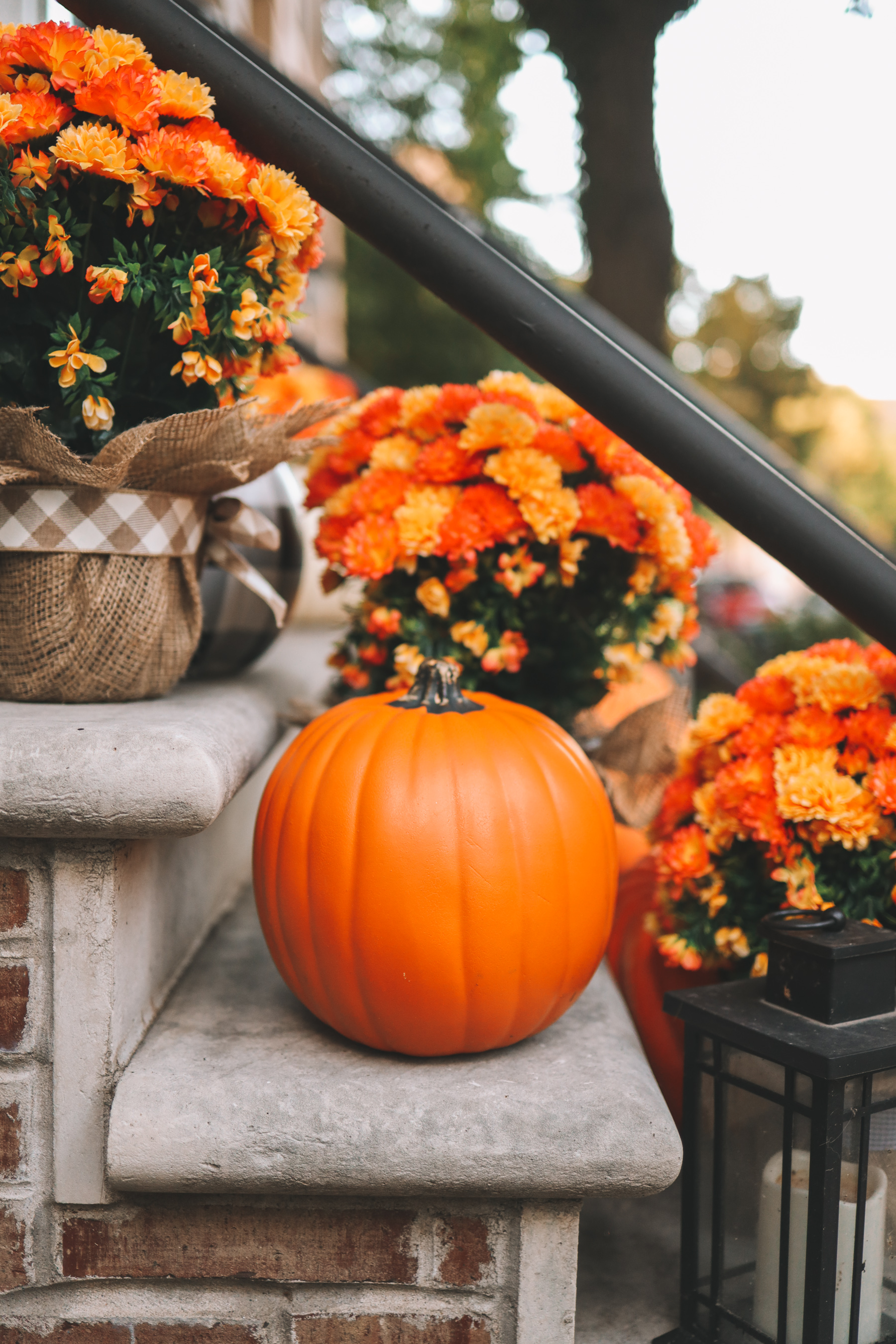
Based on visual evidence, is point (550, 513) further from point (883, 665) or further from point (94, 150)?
point (94, 150)

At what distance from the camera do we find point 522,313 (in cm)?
104

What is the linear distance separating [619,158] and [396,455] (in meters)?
3.28

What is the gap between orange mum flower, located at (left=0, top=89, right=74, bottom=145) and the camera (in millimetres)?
1007

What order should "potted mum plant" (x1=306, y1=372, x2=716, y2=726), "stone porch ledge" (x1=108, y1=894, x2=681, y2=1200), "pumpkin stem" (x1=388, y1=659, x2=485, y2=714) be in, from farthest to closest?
"potted mum plant" (x1=306, y1=372, x2=716, y2=726) < "pumpkin stem" (x1=388, y1=659, x2=485, y2=714) < "stone porch ledge" (x1=108, y1=894, x2=681, y2=1200)

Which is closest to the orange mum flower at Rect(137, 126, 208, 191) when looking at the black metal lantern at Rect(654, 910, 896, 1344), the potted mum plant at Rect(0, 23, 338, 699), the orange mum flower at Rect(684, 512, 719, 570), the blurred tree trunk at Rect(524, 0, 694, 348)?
the potted mum plant at Rect(0, 23, 338, 699)

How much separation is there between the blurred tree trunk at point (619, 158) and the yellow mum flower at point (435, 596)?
2985 millimetres

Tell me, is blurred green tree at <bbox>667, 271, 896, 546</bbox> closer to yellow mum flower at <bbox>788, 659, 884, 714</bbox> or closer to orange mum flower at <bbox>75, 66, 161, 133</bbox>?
yellow mum flower at <bbox>788, 659, 884, 714</bbox>

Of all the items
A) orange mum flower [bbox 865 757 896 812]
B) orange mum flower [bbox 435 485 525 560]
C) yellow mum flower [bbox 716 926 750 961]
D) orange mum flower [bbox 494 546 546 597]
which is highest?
orange mum flower [bbox 435 485 525 560]

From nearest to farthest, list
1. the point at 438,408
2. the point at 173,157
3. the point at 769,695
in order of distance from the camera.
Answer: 1. the point at 173,157
2. the point at 769,695
3. the point at 438,408

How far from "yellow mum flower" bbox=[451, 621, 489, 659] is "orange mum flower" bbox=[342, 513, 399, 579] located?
5.5 inches

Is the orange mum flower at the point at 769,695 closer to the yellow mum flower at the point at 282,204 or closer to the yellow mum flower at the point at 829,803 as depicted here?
the yellow mum flower at the point at 829,803

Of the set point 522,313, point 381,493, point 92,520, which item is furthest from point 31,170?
point 381,493

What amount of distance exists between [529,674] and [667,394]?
67 cm

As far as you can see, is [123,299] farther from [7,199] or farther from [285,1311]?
[285,1311]
